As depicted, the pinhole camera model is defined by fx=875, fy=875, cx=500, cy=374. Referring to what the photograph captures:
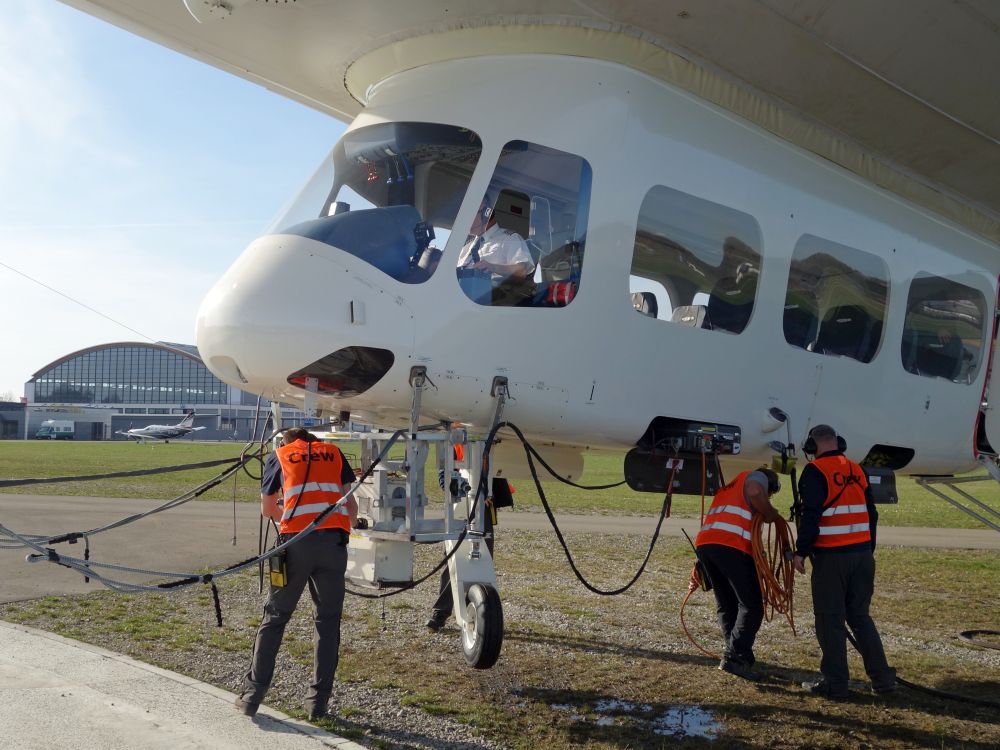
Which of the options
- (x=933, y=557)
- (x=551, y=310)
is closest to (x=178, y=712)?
(x=551, y=310)

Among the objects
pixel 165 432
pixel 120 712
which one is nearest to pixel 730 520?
pixel 120 712

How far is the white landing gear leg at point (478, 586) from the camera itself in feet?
18.3

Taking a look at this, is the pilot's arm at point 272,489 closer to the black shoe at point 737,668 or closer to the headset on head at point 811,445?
the black shoe at point 737,668

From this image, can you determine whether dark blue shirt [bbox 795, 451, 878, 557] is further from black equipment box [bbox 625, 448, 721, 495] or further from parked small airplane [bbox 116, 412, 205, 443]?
parked small airplane [bbox 116, 412, 205, 443]

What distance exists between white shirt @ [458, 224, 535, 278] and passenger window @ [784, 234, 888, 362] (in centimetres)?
223

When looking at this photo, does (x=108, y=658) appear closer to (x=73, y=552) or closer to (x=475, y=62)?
(x=475, y=62)

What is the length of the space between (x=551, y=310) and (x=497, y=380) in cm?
56

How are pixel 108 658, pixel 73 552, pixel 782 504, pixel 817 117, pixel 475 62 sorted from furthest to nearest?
pixel 782 504 < pixel 73 552 < pixel 817 117 < pixel 108 658 < pixel 475 62

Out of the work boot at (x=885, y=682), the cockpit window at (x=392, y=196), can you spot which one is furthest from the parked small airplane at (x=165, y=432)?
the work boot at (x=885, y=682)

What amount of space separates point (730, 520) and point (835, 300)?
191 centimetres

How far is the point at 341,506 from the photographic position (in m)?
5.41

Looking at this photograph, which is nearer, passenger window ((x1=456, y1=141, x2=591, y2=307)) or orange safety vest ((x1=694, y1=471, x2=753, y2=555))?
passenger window ((x1=456, y1=141, x2=591, y2=307))

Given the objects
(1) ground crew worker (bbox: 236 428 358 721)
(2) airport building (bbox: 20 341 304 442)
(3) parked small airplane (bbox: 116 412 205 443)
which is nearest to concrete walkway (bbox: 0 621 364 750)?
(1) ground crew worker (bbox: 236 428 358 721)

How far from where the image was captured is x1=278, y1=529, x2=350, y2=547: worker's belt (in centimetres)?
528
